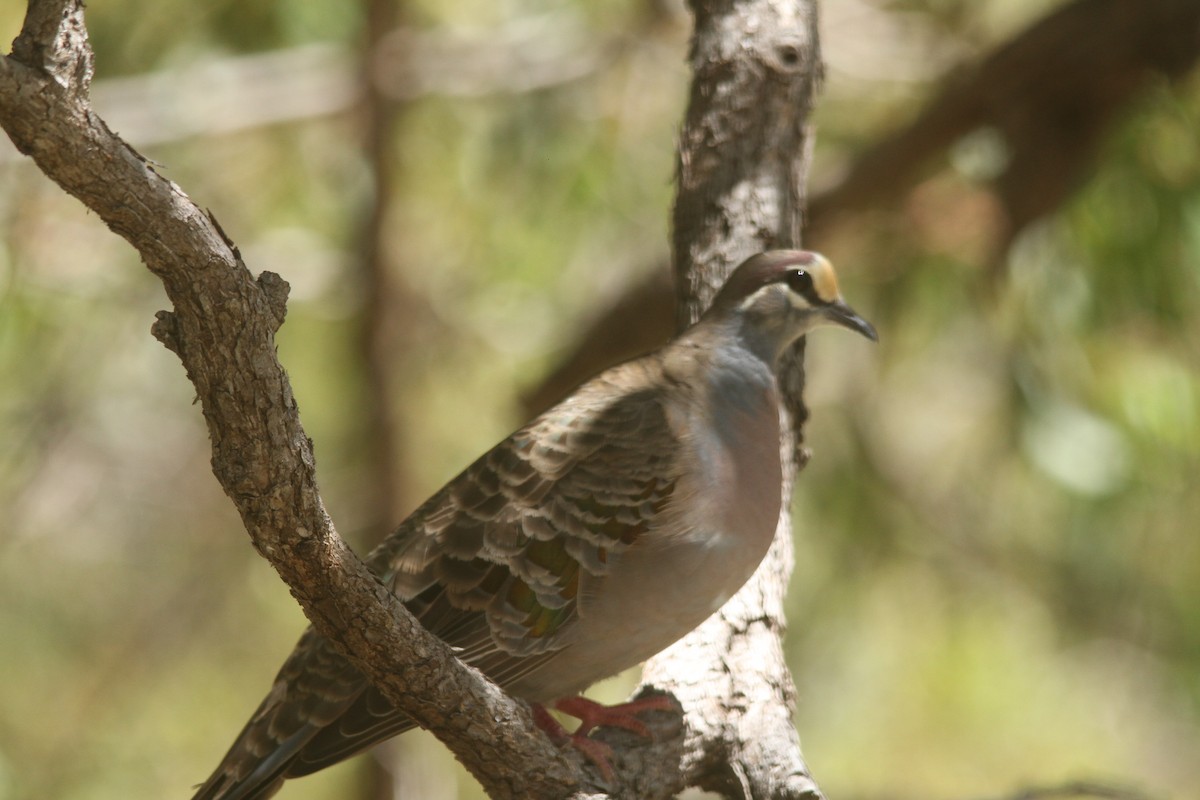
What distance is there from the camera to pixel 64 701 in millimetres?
8422

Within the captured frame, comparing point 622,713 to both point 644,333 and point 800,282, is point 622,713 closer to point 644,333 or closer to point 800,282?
point 800,282

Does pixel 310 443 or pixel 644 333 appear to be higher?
pixel 644 333

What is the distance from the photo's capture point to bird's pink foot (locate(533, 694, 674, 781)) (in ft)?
10.3

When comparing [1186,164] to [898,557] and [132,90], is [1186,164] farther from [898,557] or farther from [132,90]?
[132,90]

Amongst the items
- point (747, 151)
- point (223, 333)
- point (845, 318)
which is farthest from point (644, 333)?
point (223, 333)

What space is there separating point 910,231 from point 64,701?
597 centimetres

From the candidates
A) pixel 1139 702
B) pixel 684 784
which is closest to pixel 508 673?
pixel 684 784

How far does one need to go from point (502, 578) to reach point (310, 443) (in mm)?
1084

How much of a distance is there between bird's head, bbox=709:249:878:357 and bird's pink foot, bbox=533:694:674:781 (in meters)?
1.07

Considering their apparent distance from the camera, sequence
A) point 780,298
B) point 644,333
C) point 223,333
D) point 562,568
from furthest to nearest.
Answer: point 644,333, point 780,298, point 562,568, point 223,333

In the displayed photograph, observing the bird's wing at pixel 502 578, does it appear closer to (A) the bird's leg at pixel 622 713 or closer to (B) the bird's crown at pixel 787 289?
(A) the bird's leg at pixel 622 713

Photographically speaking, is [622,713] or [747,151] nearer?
[622,713]

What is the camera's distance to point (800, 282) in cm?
376

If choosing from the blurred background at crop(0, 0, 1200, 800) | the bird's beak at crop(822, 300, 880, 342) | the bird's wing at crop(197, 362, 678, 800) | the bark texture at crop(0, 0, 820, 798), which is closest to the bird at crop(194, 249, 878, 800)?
the bird's wing at crop(197, 362, 678, 800)
